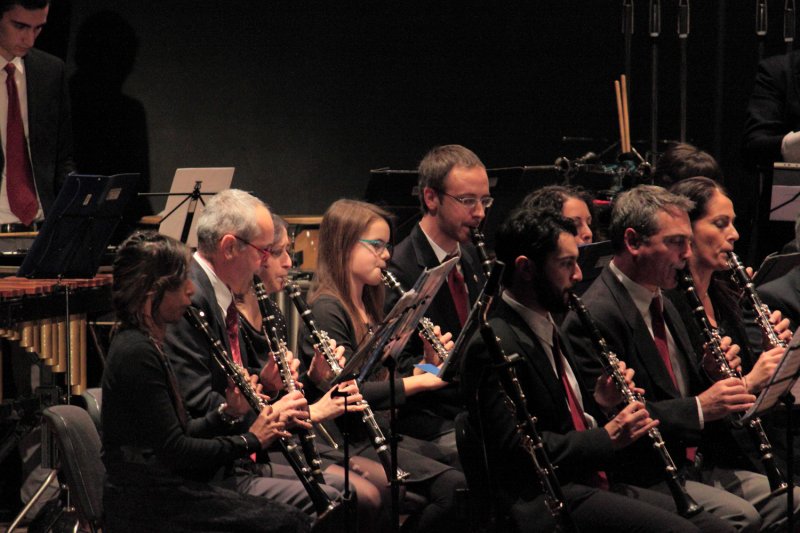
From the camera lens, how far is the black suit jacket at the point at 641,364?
12.8 feet

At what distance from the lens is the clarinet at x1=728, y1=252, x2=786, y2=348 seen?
4.45 metres

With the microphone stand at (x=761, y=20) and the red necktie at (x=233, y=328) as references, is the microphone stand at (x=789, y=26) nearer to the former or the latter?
the microphone stand at (x=761, y=20)

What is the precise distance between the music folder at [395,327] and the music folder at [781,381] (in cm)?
108

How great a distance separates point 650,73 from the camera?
26.0 feet

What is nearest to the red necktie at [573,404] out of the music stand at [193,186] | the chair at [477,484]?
the chair at [477,484]

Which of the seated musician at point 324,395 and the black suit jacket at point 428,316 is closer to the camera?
the seated musician at point 324,395

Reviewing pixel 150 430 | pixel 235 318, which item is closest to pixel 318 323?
pixel 235 318

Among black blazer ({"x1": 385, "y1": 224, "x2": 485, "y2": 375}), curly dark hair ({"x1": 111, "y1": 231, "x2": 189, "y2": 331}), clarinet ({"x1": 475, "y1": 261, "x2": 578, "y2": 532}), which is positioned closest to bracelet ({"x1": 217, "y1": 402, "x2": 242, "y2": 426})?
curly dark hair ({"x1": 111, "y1": 231, "x2": 189, "y2": 331})

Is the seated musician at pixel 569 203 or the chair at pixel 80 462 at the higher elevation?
the seated musician at pixel 569 203

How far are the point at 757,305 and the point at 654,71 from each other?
3.28 meters

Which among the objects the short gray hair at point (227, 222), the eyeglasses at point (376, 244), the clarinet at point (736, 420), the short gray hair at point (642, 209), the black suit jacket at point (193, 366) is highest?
the short gray hair at point (227, 222)

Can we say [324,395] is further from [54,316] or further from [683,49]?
[683,49]

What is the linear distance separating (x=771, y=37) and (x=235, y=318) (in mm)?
4960

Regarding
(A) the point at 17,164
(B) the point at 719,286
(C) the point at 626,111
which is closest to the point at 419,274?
(B) the point at 719,286
